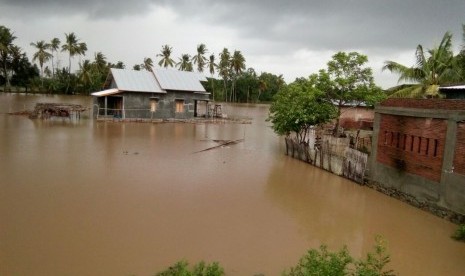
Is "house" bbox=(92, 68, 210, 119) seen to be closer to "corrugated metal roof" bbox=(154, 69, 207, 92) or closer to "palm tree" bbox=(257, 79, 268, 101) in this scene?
"corrugated metal roof" bbox=(154, 69, 207, 92)

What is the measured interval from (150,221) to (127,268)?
2.42m

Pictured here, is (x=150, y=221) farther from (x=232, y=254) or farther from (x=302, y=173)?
(x=302, y=173)

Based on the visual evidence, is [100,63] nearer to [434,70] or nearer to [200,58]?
[200,58]

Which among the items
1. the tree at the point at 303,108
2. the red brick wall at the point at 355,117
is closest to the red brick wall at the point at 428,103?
the tree at the point at 303,108

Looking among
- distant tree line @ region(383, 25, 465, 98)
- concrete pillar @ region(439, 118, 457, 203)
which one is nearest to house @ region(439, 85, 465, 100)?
distant tree line @ region(383, 25, 465, 98)

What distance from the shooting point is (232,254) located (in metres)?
8.00

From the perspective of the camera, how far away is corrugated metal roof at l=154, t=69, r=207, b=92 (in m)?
35.1

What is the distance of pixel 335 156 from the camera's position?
1577 cm

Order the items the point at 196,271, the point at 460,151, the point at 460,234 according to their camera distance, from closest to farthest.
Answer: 1. the point at 196,271
2. the point at 460,234
3. the point at 460,151

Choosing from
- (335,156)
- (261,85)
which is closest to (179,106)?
(335,156)

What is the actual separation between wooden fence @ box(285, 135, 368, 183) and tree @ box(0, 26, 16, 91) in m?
52.0

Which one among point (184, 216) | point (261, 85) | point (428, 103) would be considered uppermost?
point (261, 85)

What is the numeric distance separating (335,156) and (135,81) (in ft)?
78.3

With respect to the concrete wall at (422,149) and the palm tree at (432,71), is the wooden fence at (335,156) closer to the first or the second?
the concrete wall at (422,149)
